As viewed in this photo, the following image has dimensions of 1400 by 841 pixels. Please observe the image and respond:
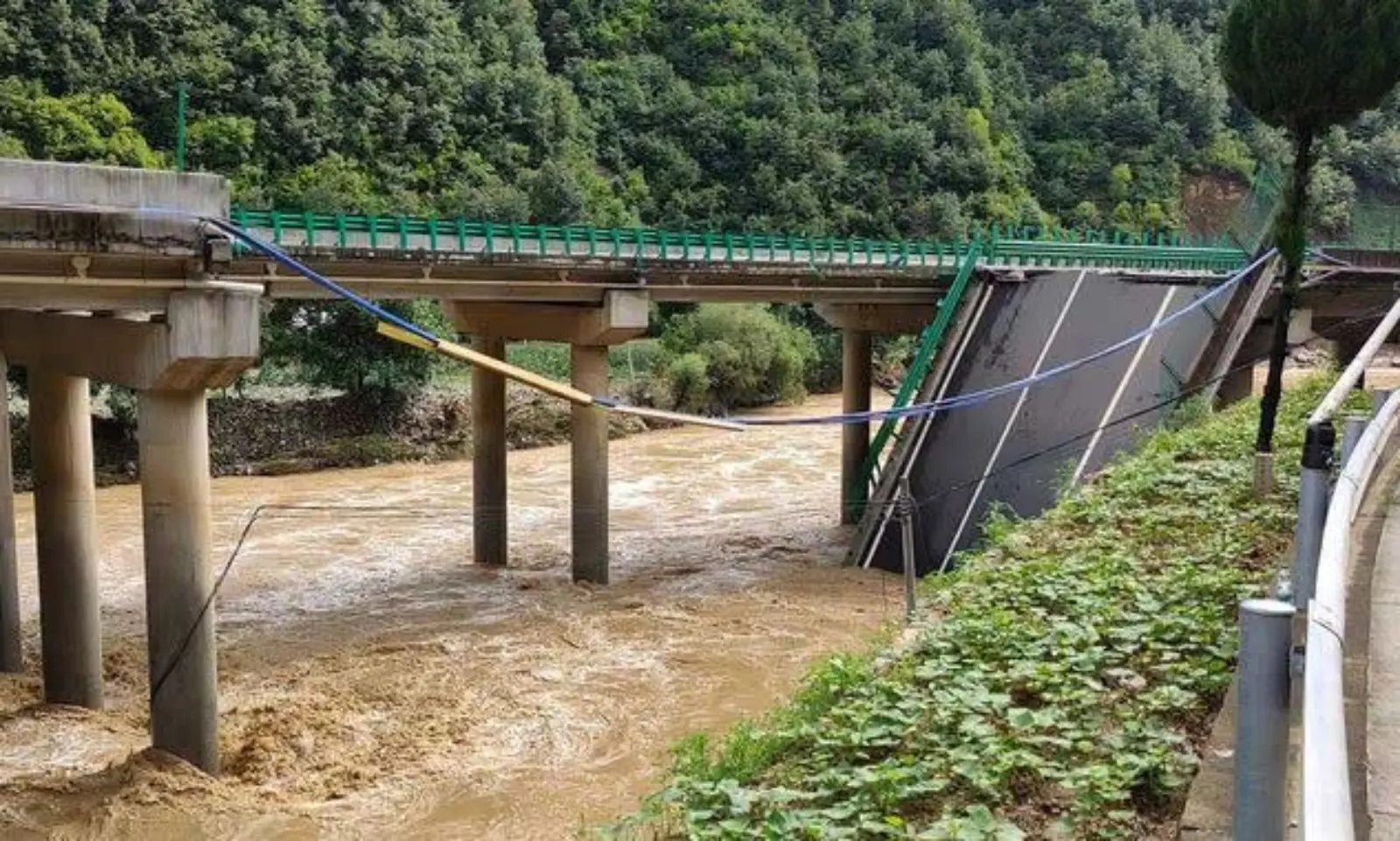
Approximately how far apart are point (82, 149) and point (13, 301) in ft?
130

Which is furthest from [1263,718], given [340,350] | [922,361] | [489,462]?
[340,350]

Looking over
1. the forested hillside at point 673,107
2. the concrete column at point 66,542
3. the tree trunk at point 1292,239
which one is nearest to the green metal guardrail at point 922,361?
the tree trunk at point 1292,239

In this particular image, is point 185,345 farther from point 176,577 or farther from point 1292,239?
point 1292,239

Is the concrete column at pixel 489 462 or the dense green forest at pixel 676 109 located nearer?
the concrete column at pixel 489 462

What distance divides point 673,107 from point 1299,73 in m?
63.9

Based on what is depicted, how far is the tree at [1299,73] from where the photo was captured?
1045 centimetres

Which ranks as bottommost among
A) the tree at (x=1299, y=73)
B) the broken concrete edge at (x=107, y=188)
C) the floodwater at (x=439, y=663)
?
the floodwater at (x=439, y=663)

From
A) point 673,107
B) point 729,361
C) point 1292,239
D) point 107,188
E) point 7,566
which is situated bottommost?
point 7,566

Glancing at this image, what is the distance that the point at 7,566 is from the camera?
15.4 m

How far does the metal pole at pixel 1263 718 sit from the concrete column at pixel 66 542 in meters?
14.3

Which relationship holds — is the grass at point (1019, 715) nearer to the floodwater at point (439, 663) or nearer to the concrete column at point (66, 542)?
the floodwater at point (439, 663)

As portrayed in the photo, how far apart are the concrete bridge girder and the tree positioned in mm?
12014

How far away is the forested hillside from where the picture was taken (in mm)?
52344

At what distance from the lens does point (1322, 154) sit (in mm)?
11547
